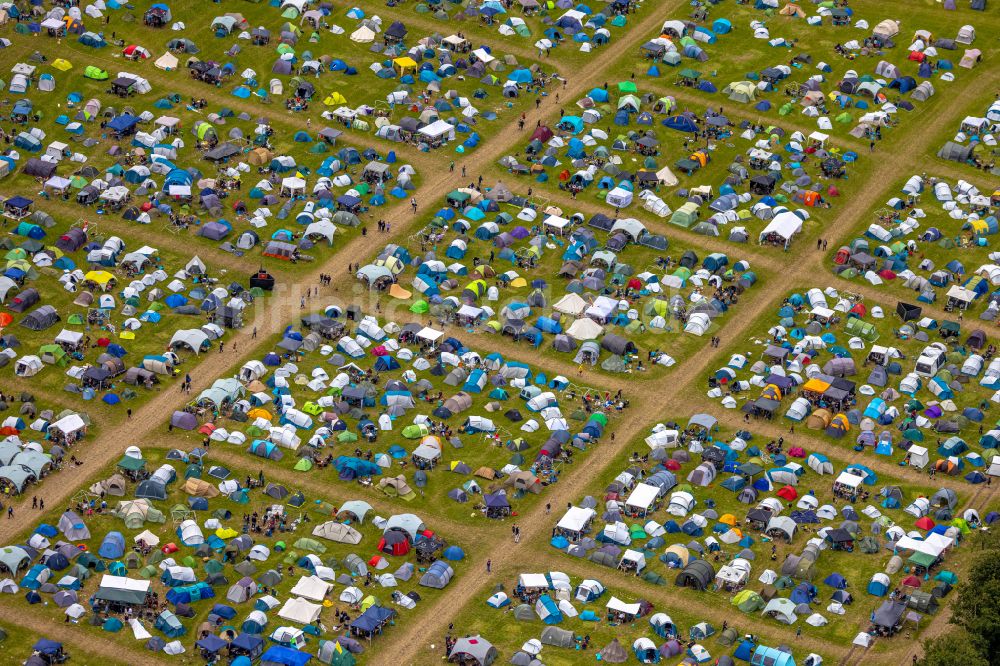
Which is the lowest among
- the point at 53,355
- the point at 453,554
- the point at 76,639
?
the point at 76,639

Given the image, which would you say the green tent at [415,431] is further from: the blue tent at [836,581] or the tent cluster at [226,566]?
the blue tent at [836,581]

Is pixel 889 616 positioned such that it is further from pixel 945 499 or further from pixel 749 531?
pixel 945 499

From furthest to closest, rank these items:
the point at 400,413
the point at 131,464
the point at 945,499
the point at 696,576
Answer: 1. the point at 400,413
2. the point at 131,464
3. the point at 945,499
4. the point at 696,576

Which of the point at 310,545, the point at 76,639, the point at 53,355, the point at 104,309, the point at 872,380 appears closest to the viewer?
the point at 76,639

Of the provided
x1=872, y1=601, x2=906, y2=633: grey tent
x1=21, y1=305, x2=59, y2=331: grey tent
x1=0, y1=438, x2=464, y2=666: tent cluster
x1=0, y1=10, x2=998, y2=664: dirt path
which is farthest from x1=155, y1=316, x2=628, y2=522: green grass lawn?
x1=872, y1=601, x2=906, y2=633: grey tent

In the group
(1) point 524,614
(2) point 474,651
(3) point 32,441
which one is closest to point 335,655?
(2) point 474,651

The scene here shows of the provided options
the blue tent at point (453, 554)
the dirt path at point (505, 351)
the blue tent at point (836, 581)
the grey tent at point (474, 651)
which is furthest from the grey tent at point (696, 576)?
the blue tent at point (453, 554)
